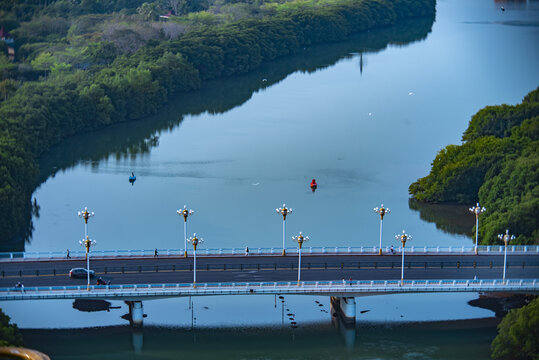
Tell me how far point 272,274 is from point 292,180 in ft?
133

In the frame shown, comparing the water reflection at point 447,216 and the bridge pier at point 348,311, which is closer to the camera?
the bridge pier at point 348,311

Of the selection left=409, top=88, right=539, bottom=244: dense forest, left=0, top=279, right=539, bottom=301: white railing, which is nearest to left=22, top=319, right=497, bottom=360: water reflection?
left=0, top=279, right=539, bottom=301: white railing

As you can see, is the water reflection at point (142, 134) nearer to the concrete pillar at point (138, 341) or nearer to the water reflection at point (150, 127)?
the water reflection at point (150, 127)

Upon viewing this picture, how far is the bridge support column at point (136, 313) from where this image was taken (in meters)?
81.9

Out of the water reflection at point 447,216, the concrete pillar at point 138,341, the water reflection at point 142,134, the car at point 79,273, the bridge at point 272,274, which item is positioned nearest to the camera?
the concrete pillar at point 138,341

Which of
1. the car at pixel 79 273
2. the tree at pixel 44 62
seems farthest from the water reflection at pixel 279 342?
the tree at pixel 44 62

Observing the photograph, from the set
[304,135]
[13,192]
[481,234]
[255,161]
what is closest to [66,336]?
[13,192]

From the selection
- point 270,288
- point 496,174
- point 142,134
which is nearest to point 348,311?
point 270,288

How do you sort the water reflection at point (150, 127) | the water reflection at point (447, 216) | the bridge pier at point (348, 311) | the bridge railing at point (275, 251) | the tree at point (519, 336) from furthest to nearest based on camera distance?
the water reflection at point (150, 127), the water reflection at point (447, 216), the bridge railing at point (275, 251), the bridge pier at point (348, 311), the tree at point (519, 336)

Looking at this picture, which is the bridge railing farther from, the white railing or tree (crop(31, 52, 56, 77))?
tree (crop(31, 52, 56, 77))

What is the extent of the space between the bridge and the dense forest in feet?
21.6

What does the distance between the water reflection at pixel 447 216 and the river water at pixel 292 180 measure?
19cm

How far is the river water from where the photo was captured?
82062 millimetres

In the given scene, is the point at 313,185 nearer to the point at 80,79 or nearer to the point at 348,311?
the point at 348,311
